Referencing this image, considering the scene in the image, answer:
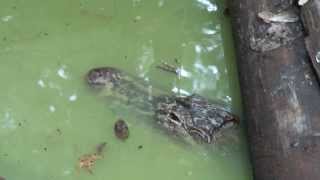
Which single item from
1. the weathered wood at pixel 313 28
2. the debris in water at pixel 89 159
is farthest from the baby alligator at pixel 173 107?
the weathered wood at pixel 313 28

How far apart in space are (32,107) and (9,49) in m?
0.29

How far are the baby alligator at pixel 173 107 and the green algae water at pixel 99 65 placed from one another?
4cm

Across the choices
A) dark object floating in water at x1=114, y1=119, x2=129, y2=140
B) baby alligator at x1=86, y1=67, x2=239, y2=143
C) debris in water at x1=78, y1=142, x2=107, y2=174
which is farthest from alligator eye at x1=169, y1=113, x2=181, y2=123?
debris in water at x1=78, y1=142, x2=107, y2=174

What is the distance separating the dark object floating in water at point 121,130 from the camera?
2057 millimetres

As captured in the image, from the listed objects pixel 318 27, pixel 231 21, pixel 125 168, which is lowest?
pixel 125 168

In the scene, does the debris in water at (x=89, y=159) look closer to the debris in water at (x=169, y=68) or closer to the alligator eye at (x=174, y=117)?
the alligator eye at (x=174, y=117)

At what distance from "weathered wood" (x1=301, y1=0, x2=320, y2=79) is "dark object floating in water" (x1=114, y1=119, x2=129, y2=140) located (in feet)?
2.29

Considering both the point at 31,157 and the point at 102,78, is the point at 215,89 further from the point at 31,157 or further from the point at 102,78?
the point at 31,157

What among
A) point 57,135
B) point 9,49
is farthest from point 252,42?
point 9,49

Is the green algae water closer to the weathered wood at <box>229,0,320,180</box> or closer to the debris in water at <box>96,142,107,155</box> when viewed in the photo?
the debris in water at <box>96,142,107,155</box>

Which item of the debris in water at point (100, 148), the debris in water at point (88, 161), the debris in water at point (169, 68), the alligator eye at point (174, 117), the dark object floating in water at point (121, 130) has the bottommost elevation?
the debris in water at point (88, 161)

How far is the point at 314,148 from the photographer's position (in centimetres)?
174

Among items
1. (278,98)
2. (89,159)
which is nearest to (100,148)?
(89,159)

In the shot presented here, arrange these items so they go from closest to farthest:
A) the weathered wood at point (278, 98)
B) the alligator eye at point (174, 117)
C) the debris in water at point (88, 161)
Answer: the weathered wood at point (278, 98), the debris in water at point (88, 161), the alligator eye at point (174, 117)
